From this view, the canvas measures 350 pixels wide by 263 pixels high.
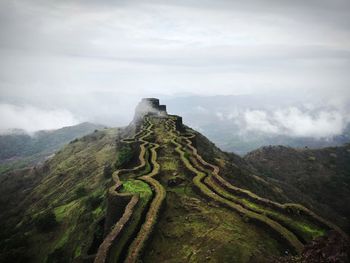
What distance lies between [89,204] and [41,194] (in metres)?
59.5

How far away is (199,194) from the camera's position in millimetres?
30406

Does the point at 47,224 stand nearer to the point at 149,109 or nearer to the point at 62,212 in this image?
the point at 62,212

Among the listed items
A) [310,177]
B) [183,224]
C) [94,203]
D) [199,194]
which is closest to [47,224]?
[94,203]

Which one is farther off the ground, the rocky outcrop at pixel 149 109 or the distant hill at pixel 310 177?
the rocky outcrop at pixel 149 109

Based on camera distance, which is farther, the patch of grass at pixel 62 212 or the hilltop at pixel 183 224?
the patch of grass at pixel 62 212

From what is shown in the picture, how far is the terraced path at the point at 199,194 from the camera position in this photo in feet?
71.3

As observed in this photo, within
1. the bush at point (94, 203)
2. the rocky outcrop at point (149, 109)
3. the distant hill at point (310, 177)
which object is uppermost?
the rocky outcrop at point (149, 109)

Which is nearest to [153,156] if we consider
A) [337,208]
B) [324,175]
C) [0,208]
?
[0,208]

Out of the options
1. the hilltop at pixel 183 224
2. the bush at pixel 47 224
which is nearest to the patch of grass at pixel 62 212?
the bush at pixel 47 224

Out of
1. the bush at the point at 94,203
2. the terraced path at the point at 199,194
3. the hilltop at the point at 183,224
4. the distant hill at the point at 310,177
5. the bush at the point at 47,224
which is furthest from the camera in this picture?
the distant hill at the point at 310,177

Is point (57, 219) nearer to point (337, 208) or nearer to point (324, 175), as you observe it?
point (337, 208)

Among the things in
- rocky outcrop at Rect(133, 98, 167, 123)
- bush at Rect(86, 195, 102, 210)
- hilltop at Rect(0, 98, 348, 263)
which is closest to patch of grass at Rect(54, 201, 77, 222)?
hilltop at Rect(0, 98, 348, 263)

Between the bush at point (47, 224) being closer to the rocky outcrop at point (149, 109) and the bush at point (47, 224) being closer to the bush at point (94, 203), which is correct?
the bush at point (94, 203)

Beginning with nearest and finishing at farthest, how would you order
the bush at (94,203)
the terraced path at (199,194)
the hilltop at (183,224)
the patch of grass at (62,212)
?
1. the hilltop at (183,224)
2. the terraced path at (199,194)
3. the bush at (94,203)
4. the patch of grass at (62,212)
